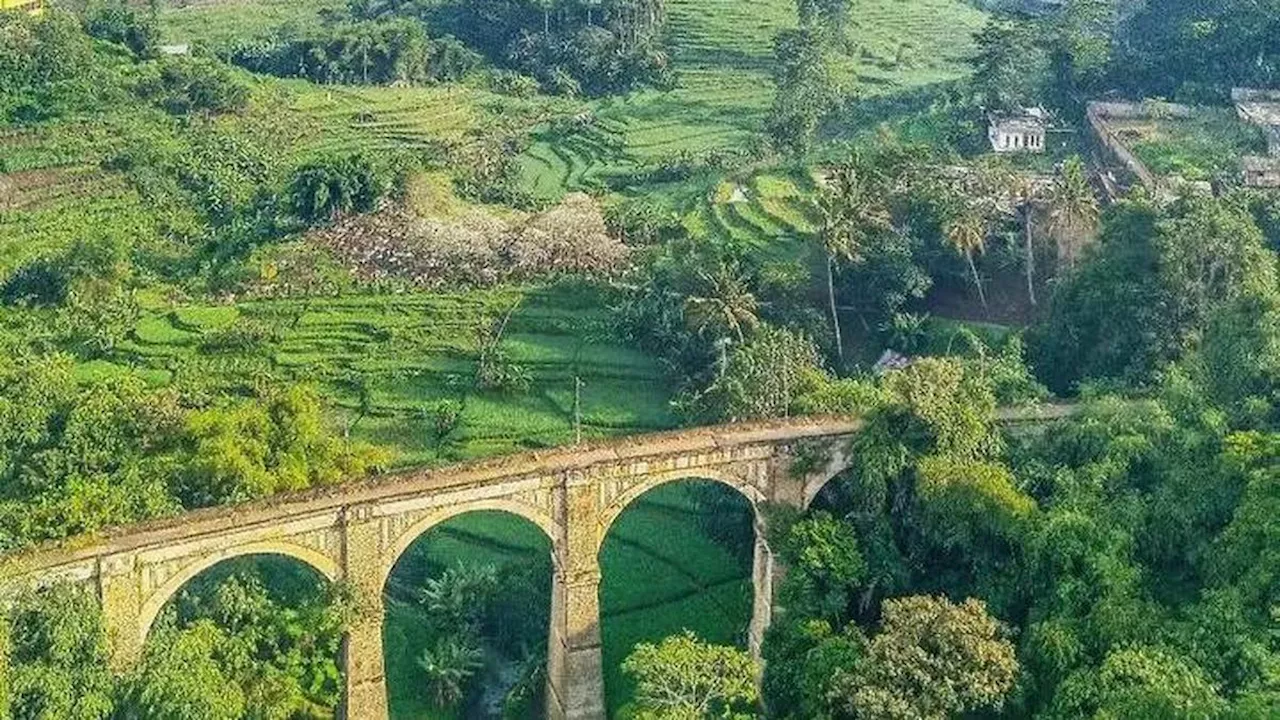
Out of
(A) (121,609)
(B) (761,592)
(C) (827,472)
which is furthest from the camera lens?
(B) (761,592)

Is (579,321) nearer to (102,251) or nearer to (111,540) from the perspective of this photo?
(102,251)

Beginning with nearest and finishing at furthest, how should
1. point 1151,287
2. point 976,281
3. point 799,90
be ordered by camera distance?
point 1151,287
point 976,281
point 799,90

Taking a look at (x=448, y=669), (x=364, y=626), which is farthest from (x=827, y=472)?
(x=364, y=626)

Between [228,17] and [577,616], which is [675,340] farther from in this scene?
[228,17]

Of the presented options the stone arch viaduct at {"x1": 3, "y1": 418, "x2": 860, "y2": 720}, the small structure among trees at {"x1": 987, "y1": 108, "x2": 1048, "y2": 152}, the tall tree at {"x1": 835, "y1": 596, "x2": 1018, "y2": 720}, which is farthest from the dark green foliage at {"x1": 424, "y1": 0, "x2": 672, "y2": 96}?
the tall tree at {"x1": 835, "y1": 596, "x2": 1018, "y2": 720}

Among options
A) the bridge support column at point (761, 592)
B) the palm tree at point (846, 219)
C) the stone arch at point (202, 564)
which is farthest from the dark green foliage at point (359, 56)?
the stone arch at point (202, 564)

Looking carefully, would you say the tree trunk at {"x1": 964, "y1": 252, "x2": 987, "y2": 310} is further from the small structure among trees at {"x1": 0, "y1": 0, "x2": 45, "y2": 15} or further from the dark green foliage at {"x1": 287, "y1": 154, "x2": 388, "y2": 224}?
the small structure among trees at {"x1": 0, "y1": 0, "x2": 45, "y2": 15}
